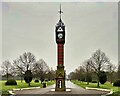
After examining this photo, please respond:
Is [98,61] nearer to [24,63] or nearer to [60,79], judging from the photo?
[60,79]

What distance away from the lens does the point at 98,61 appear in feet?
140

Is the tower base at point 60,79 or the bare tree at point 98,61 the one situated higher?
the bare tree at point 98,61

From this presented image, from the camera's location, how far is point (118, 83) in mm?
42719

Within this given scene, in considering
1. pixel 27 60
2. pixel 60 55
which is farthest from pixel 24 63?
pixel 60 55

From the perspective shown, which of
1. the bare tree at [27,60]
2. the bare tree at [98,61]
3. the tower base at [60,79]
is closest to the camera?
the tower base at [60,79]

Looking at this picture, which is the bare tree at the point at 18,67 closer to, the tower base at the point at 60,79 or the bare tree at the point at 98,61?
the tower base at the point at 60,79

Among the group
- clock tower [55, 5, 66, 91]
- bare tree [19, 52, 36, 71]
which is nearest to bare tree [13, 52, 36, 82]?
bare tree [19, 52, 36, 71]

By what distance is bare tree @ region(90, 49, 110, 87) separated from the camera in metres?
42.1

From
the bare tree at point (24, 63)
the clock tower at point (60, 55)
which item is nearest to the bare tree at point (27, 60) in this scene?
the bare tree at point (24, 63)

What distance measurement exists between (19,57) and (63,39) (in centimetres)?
1859

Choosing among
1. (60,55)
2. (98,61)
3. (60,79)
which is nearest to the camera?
(60,79)

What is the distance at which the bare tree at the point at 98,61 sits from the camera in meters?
42.1

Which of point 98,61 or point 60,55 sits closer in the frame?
point 60,55

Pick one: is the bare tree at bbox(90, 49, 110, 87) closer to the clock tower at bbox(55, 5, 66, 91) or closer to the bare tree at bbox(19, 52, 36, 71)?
the clock tower at bbox(55, 5, 66, 91)
